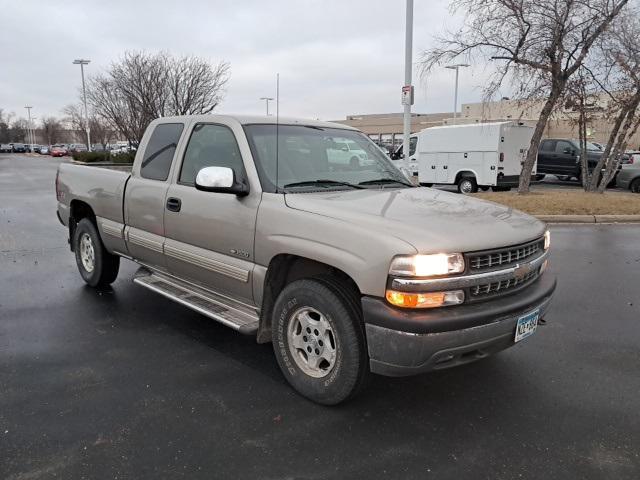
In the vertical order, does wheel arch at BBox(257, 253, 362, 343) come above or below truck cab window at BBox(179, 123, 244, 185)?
below

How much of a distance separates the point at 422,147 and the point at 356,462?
17.3 m

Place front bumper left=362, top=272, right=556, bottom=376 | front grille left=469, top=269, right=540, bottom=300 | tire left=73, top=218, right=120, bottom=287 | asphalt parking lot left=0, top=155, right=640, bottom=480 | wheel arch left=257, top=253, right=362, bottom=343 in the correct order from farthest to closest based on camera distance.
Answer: tire left=73, top=218, right=120, bottom=287
wheel arch left=257, top=253, right=362, bottom=343
front grille left=469, top=269, right=540, bottom=300
front bumper left=362, top=272, right=556, bottom=376
asphalt parking lot left=0, top=155, right=640, bottom=480

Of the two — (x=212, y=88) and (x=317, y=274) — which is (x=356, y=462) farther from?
(x=212, y=88)

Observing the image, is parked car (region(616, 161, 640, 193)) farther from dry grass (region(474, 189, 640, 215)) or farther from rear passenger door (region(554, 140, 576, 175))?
dry grass (region(474, 189, 640, 215))

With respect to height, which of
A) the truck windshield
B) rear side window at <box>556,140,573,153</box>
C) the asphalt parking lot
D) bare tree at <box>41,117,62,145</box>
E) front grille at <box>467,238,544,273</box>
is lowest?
the asphalt parking lot

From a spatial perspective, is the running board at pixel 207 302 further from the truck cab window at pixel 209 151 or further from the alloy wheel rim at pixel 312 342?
the truck cab window at pixel 209 151

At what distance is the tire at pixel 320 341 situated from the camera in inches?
127

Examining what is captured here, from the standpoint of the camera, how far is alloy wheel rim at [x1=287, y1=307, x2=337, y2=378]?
134 inches

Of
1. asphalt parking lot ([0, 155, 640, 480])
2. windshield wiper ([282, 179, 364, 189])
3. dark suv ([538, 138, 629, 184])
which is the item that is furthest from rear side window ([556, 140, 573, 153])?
windshield wiper ([282, 179, 364, 189])

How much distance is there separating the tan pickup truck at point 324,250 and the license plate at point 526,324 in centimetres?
1

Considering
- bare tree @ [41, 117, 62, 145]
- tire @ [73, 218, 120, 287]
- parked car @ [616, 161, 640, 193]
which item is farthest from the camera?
bare tree @ [41, 117, 62, 145]

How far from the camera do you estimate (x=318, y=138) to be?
179 inches

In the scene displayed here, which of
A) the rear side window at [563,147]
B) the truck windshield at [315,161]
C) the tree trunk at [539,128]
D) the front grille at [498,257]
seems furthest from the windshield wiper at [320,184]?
the rear side window at [563,147]

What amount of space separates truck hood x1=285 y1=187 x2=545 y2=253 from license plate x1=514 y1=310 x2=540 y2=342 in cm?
48
